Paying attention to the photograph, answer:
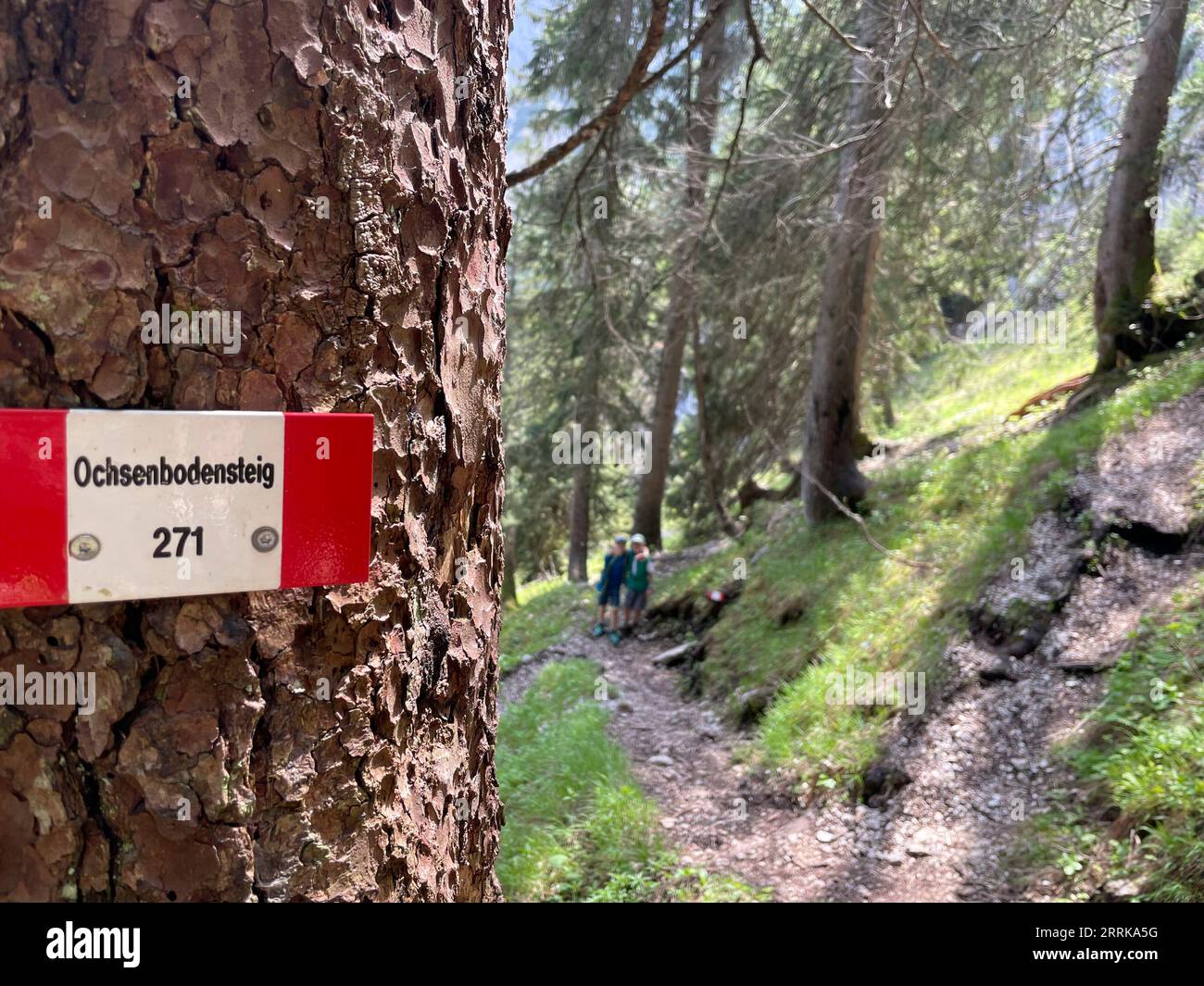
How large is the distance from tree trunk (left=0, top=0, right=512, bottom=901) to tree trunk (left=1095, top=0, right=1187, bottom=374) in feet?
32.5

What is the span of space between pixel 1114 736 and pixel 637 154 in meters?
8.24

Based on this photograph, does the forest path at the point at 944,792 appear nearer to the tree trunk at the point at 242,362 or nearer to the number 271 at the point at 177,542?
the tree trunk at the point at 242,362

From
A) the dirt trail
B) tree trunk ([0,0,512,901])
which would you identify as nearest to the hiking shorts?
the dirt trail

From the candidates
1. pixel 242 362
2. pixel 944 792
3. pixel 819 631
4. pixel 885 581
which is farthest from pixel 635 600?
pixel 242 362

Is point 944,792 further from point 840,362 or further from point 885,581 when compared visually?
point 840,362

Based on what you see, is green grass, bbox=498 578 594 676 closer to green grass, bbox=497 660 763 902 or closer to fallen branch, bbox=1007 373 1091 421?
green grass, bbox=497 660 763 902

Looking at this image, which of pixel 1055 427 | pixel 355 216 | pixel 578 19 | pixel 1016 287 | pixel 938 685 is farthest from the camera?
pixel 1016 287

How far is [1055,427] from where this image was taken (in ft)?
28.8

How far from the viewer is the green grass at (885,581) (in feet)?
20.3

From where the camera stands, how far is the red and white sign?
912 mm

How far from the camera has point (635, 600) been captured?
37.8 ft

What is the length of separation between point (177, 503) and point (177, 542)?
47 mm
